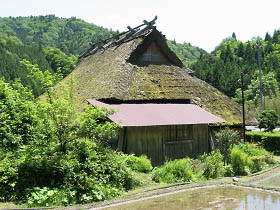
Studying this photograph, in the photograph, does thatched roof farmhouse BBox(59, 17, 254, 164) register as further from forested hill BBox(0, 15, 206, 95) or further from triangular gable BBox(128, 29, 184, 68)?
forested hill BBox(0, 15, 206, 95)

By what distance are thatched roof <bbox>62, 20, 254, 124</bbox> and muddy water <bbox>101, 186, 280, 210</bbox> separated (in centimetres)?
658

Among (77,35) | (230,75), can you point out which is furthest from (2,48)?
(77,35)

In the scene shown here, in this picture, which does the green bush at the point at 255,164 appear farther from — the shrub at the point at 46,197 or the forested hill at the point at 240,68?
the forested hill at the point at 240,68

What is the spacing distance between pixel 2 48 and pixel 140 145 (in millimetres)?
69003

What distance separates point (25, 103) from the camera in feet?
37.6

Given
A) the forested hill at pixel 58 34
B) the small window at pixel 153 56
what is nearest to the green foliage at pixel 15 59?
the forested hill at pixel 58 34

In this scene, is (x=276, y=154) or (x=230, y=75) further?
(x=230, y=75)

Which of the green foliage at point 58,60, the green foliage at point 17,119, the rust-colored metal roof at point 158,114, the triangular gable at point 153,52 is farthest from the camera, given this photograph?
the green foliage at point 58,60

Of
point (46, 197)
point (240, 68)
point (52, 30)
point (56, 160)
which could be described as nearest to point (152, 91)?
point (56, 160)

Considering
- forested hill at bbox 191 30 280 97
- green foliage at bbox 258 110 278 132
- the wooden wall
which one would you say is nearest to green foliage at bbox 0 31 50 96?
forested hill at bbox 191 30 280 97

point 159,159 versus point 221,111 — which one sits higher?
point 221,111

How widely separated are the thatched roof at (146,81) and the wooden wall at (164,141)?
196cm

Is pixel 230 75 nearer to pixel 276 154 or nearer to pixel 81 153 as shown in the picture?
pixel 276 154

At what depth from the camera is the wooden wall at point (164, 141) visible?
1393 centimetres
